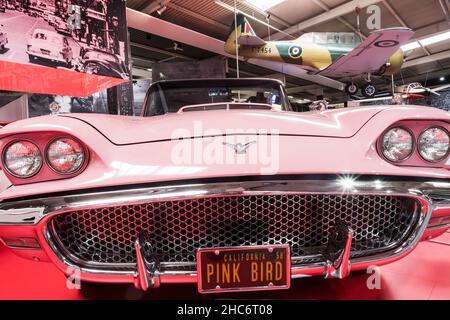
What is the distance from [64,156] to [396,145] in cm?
122

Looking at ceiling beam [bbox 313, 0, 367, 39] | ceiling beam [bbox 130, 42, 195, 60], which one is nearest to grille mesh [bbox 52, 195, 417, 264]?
ceiling beam [bbox 313, 0, 367, 39]

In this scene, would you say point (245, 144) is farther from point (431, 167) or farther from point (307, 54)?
point (307, 54)

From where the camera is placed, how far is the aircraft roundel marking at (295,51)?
22.3ft

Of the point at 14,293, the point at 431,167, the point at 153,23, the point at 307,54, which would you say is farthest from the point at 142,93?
the point at 431,167

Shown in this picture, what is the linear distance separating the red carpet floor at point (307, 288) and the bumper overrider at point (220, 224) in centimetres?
20

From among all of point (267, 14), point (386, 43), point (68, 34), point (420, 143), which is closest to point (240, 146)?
point (420, 143)

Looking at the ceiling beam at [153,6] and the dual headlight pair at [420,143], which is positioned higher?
the ceiling beam at [153,6]

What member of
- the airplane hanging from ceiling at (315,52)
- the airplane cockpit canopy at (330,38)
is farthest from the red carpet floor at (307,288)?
the airplane cockpit canopy at (330,38)

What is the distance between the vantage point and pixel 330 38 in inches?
271

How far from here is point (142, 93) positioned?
7332 millimetres

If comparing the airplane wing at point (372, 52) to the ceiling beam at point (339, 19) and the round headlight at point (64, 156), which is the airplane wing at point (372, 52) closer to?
the ceiling beam at point (339, 19)

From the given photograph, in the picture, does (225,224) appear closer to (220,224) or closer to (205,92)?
(220,224)

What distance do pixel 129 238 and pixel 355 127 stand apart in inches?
38.4

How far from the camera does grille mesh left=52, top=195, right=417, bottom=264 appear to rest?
39.8 inches
